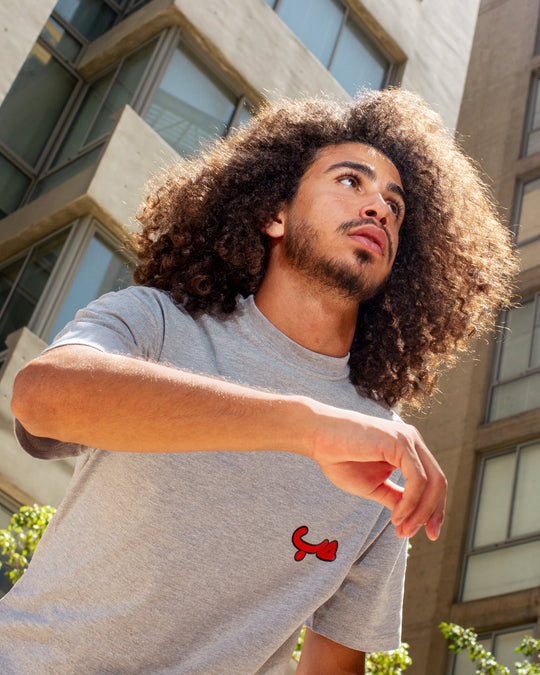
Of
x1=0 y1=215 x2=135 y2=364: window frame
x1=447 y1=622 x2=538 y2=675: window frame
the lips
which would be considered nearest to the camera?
the lips

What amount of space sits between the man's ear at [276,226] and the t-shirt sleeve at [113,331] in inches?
34.0

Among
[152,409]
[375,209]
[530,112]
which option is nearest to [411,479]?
[152,409]

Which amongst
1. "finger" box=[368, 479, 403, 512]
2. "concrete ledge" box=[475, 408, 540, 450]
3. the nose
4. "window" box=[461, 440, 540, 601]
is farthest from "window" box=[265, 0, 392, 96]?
"finger" box=[368, 479, 403, 512]

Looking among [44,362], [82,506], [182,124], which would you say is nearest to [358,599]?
[82,506]

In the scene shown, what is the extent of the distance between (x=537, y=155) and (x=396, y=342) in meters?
19.7

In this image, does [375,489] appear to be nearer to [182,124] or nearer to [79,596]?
[79,596]

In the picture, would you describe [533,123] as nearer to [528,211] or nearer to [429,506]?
[528,211]

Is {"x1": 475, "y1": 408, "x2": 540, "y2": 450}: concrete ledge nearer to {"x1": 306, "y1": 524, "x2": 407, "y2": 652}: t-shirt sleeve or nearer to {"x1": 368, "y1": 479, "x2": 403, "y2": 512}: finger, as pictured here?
{"x1": 306, "y1": 524, "x2": 407, "y2": 652}: t-shirt sleeve

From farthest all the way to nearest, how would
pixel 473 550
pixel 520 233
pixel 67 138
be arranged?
pixel 520 233 < pixel 473 550 < pixel 67 138

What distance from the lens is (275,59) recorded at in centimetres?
1316

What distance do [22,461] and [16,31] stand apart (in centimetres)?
481

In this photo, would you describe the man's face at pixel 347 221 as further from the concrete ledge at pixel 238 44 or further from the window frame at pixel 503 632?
the window frame at pixel 503 632

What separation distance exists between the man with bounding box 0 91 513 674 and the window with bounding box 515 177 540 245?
17347 mm

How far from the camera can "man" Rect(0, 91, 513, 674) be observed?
5.69 ft
